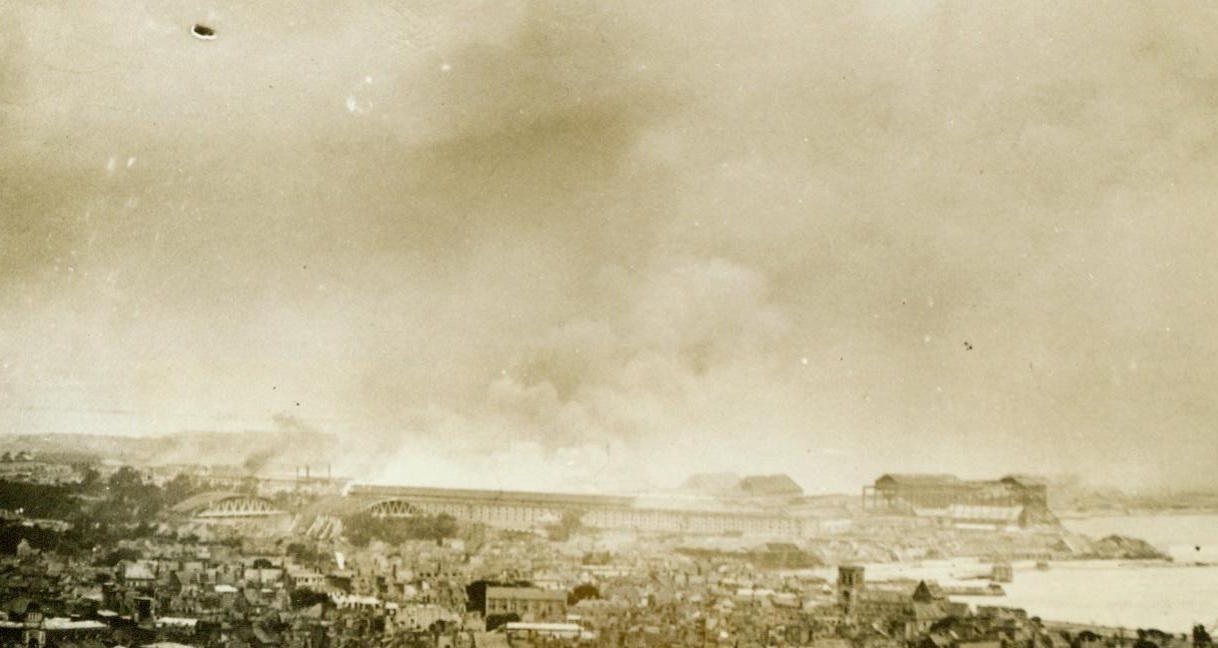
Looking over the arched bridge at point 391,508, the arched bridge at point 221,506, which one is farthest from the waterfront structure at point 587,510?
the arched bridge at point 221,506

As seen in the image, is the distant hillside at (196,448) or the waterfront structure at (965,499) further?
the distant hillside at (196,448)

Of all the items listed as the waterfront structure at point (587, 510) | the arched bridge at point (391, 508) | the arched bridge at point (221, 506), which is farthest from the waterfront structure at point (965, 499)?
the arched bridge at point (221, 506)

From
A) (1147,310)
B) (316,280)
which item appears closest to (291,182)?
(316,280)

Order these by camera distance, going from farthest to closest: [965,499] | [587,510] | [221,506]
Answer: [221,506], [587,510], [965,499]

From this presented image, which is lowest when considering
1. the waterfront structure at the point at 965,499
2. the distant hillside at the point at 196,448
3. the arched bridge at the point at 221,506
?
the arched bridge at the point at 221,506

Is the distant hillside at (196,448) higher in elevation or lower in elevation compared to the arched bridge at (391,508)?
higher

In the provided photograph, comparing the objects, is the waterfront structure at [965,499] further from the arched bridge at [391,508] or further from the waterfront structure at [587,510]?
the arched bridge at [391,508]

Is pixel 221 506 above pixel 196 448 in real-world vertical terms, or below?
below

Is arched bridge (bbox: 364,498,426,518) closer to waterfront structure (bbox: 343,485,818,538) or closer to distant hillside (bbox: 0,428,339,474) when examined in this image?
waterfront structure (bbox: 343,485,818,538)

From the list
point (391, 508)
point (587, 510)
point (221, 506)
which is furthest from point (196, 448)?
point (587, 510)

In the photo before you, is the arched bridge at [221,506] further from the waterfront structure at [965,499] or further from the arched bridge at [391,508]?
the waterfront structure at [965,499]

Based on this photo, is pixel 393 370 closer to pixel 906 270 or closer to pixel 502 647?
pixel 502 647

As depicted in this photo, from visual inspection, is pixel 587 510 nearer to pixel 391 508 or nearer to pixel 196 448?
pixel 391 508
